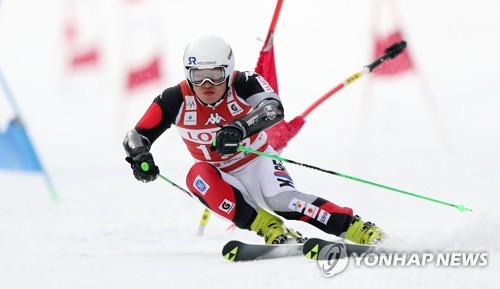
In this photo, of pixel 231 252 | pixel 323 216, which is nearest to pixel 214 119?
pixel 323 216

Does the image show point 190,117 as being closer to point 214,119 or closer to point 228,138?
point 214,119

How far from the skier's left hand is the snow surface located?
1.98 ft

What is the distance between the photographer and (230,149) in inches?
Answer: 184

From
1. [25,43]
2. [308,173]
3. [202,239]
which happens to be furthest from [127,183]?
[25,43]

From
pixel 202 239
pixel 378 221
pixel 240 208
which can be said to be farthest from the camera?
pixel 378 221

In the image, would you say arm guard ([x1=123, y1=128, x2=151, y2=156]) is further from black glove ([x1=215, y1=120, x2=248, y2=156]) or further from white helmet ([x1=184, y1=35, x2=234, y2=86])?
black glove ([x1=215, y1=120, x2=248, y2=156])

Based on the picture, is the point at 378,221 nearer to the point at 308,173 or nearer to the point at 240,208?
the point at 240,208

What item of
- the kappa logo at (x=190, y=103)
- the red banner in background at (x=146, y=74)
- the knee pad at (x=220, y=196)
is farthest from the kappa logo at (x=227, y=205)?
the red banner in background at (x=146, y=74)

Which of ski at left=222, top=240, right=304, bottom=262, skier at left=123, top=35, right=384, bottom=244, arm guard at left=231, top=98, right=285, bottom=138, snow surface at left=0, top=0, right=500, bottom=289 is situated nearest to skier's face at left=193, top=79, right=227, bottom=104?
skier at left=123, top=35, right=384, bottom=244

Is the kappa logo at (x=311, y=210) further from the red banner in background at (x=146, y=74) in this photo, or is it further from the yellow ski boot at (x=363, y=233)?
the red banner in background at (x=146, y=74)

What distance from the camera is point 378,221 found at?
6.89 m

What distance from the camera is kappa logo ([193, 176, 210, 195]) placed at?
195 inches

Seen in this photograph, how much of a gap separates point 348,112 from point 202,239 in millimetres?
11522

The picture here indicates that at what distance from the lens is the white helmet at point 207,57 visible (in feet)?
16.3
